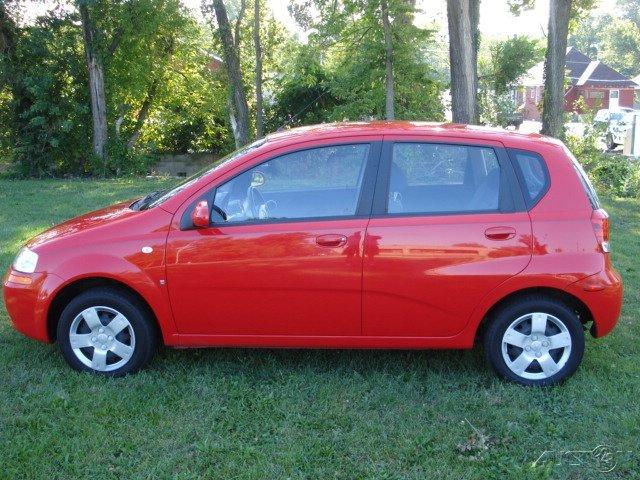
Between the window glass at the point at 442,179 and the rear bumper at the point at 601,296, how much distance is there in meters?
0.73

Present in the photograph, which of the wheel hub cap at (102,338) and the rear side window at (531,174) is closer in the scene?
the rear side window at (531,174)

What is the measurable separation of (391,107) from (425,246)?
40.8ft

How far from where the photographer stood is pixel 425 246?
167 inches

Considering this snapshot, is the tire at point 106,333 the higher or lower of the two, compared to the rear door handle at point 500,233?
lower

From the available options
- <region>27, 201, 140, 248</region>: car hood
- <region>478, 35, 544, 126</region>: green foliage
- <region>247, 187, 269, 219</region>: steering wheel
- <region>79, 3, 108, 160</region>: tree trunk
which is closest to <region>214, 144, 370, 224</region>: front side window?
<region>247, 187, 269, 219</region>: steering wheel

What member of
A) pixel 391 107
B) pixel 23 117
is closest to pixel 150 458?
pixel 391 107

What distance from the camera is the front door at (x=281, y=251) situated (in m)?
4.29

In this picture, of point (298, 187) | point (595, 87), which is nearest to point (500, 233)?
point (298, 187)

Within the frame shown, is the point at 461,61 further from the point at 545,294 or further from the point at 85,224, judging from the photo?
the point at 85,224

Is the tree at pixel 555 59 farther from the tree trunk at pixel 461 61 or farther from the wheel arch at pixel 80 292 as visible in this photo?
the wheel arch at pixel 80 292

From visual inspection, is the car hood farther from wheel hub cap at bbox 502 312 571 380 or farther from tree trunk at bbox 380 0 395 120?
tree trunk at bbox 380 0 395 120

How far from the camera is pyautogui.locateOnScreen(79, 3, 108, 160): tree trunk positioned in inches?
673

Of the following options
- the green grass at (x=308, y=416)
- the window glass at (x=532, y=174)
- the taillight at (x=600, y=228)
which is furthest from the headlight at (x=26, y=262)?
the taillight at (x=600, y=228)

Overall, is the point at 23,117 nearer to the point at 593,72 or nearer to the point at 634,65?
the point at 593,72
